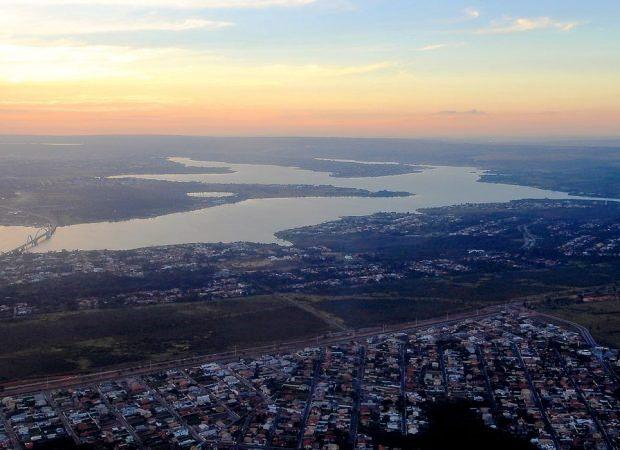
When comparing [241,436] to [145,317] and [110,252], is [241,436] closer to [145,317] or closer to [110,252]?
[145,317]

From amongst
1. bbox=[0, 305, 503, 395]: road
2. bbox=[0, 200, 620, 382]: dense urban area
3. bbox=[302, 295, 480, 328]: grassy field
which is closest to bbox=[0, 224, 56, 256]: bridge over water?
bbox=[0, 200, 620, 382]: dense urban area

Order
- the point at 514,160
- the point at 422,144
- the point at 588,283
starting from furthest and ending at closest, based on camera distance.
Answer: the point at 422,144 < the point at 514,160 < the point at 588,283

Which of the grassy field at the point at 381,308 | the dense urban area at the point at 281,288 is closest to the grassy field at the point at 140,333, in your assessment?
the dense urban area at the point at 281,288

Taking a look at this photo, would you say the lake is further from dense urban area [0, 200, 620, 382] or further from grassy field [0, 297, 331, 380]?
grassy field [0, 297, 331, 380]

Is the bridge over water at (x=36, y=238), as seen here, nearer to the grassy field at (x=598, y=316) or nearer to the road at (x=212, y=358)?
the road at (x=212, y=358)

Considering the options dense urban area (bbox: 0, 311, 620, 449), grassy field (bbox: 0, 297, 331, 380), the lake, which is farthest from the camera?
the lake

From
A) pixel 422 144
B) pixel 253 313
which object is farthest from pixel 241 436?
pixel 422 144
